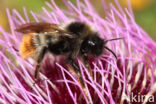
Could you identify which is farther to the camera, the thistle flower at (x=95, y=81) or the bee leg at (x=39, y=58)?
the bee leg at (x=39, y=58)

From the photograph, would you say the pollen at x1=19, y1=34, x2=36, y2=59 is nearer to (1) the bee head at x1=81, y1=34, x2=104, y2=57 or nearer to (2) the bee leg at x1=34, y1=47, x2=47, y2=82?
(2) the bee leg at x1=34, y1=47, x2=47, y2=82

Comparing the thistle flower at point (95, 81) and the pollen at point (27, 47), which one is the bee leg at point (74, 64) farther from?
→ the pollen at point (27, 47)

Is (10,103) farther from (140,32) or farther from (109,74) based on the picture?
(140,32)

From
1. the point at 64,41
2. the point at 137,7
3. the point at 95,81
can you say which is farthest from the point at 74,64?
the point at 137,7

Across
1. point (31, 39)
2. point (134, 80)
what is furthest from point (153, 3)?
point (31, 39)

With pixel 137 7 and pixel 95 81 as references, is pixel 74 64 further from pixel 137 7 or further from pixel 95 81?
pixel 137 7

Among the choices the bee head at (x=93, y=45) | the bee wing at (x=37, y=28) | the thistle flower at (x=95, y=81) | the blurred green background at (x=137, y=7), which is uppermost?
the blurred green background at (x=137, y=7)

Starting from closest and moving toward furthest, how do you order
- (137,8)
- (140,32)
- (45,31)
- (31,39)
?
1. (45,31)
2. (31,39)
3. (140,32)
4. (137,8)

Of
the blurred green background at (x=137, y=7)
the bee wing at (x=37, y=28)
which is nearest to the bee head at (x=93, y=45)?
the bee wing at (x=37, y=28)
